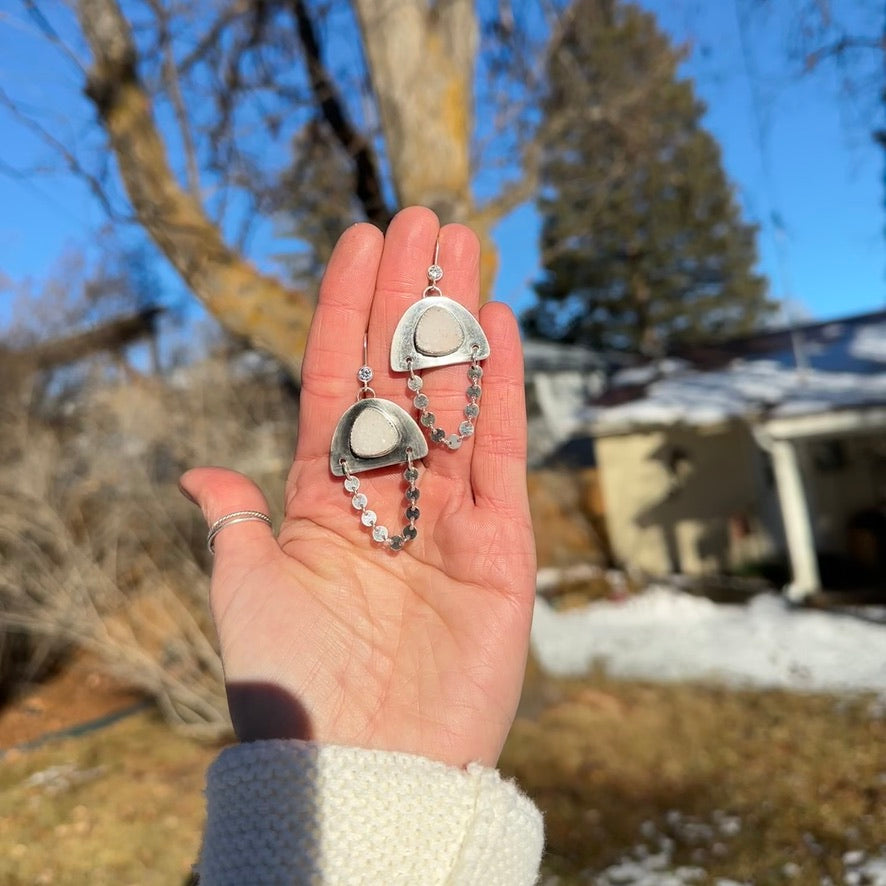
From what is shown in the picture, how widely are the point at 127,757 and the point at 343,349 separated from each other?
16.9ft

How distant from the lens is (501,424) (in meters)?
1.78

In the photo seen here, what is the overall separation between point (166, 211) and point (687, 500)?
30.5 feet

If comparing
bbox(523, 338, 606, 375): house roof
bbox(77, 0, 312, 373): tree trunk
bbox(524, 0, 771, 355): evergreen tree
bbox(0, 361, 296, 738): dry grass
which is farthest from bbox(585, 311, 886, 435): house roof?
bbox(524, 0, 771, 355): evergreen tree

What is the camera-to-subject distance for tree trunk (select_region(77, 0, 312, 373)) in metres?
4.98

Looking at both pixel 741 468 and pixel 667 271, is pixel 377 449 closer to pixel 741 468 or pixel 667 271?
Answer: pixel 741 468

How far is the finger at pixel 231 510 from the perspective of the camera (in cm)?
168

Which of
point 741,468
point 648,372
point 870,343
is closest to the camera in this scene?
point 741,468

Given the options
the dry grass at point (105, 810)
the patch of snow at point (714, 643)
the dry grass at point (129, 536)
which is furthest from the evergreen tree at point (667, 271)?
the dry grass at point (105, 810)

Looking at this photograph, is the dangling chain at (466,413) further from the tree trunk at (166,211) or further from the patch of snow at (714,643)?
the patch of snow at (714,643)

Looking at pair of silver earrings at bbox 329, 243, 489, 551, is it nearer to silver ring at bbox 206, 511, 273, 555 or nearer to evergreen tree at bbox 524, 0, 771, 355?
silver ring at bbox 206, 511, 273, 555

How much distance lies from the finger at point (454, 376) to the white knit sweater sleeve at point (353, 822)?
27.8 inches

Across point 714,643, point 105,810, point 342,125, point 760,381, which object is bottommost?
point 714,643

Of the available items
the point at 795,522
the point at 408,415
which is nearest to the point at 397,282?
the point at 408,415

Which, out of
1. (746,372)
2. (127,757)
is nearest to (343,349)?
(127,757)
